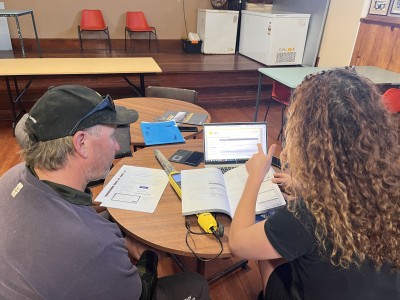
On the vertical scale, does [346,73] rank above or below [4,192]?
above

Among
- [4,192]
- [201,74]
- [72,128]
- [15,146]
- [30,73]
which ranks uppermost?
[72,128]

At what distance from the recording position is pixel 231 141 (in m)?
1.40

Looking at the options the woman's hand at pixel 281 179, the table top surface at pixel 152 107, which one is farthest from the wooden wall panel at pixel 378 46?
the woman's hand at pixel 281 179

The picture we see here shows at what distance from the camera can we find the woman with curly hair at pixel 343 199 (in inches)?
29.9

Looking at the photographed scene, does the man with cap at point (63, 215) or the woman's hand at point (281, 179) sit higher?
the man with cap at point (63, 215)

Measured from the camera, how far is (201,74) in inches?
165

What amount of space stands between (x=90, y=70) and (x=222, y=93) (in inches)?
80.9

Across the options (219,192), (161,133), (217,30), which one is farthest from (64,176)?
(217,30)

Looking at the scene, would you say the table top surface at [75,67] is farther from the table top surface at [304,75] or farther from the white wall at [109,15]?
the white wall at [109,15]

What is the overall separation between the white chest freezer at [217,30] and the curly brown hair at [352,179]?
4.42m

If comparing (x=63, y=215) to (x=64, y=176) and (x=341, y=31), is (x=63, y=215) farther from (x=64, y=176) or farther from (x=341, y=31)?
(x=341, y=31)

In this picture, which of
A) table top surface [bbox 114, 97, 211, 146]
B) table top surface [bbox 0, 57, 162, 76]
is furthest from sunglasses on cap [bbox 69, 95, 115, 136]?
table top surface [bbox 0, 57, 162, 76]

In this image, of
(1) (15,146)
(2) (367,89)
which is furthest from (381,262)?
(1) (15,146)

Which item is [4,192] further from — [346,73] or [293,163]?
[346,73]
